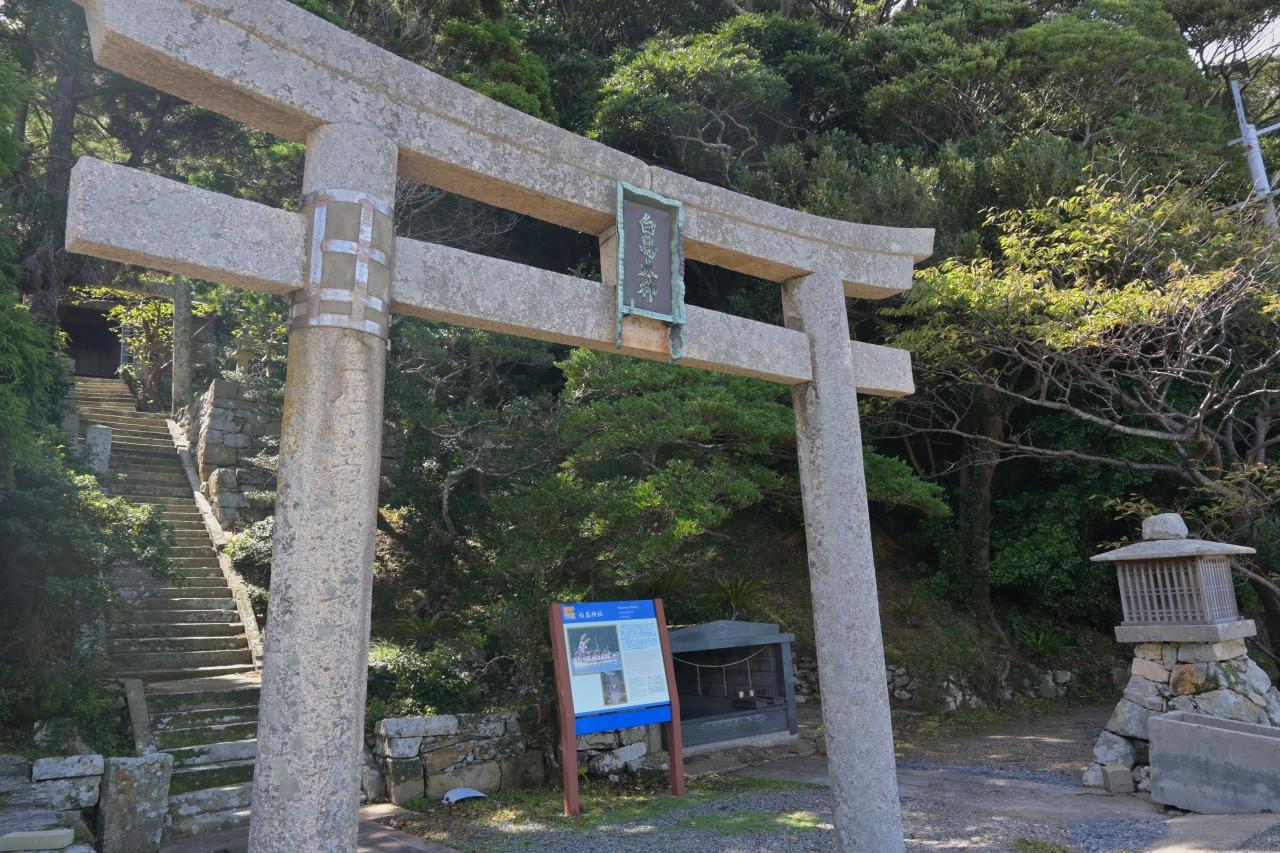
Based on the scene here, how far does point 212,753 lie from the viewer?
25.5ft

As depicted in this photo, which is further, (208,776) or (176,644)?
(176,644)

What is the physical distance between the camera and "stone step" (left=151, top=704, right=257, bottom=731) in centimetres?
806

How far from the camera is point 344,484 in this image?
3.50 meters

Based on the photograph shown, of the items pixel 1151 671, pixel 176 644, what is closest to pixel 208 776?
pixel 176 644

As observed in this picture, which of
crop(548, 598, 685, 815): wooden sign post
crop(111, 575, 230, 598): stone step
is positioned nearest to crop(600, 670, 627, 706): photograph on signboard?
crop(548, 598, 685, 815): wooden sign post

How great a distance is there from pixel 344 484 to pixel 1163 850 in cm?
597

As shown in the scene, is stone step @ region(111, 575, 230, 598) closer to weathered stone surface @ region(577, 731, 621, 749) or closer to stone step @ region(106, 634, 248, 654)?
stone step @ region(106, 634, 248, 654)

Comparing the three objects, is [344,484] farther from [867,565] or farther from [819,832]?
[819,832]

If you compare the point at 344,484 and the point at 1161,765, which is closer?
the point at 344,484

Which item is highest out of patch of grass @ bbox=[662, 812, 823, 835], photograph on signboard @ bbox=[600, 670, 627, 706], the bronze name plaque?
the bronze name plaque

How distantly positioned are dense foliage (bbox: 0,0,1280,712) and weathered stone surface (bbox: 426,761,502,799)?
0.61 m

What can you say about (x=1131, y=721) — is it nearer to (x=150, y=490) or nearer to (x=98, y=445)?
(x=150, y=490)

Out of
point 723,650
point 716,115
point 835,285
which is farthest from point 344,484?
point 716,115

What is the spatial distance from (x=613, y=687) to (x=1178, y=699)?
5601 millimetres
